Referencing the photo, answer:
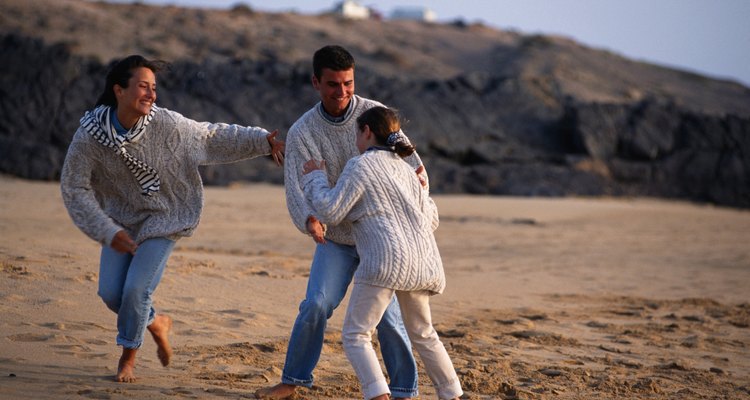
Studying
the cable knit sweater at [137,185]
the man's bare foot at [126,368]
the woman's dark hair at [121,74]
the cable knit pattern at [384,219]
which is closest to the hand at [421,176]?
the cable knit pattern at [384,219]

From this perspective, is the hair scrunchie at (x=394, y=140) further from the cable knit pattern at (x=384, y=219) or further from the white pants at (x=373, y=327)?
the white pants at (x=373, y=327)

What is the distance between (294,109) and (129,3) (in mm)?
20609

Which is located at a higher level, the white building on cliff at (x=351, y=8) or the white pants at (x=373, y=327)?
the white building on cliff at (x=351, y=8)

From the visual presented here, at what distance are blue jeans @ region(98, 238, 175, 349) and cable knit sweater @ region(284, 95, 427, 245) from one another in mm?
818

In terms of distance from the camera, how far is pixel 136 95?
5.07m

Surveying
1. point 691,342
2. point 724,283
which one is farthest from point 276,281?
point 724,283

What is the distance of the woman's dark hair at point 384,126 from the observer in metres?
4.63

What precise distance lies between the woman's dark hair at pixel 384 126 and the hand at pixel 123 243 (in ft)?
4.52

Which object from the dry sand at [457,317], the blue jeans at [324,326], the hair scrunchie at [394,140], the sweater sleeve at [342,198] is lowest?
the dry sand at [457,317]

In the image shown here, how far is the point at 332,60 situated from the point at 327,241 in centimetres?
93

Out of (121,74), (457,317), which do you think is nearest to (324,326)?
(121,74)

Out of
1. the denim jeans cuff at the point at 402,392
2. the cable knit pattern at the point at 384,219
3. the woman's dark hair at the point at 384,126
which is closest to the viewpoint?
the cable knit pattern at the point at 384,219

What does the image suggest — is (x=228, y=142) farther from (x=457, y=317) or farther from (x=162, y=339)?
(x=457, y=317)

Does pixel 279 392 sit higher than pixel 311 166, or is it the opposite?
pixel 311 166
